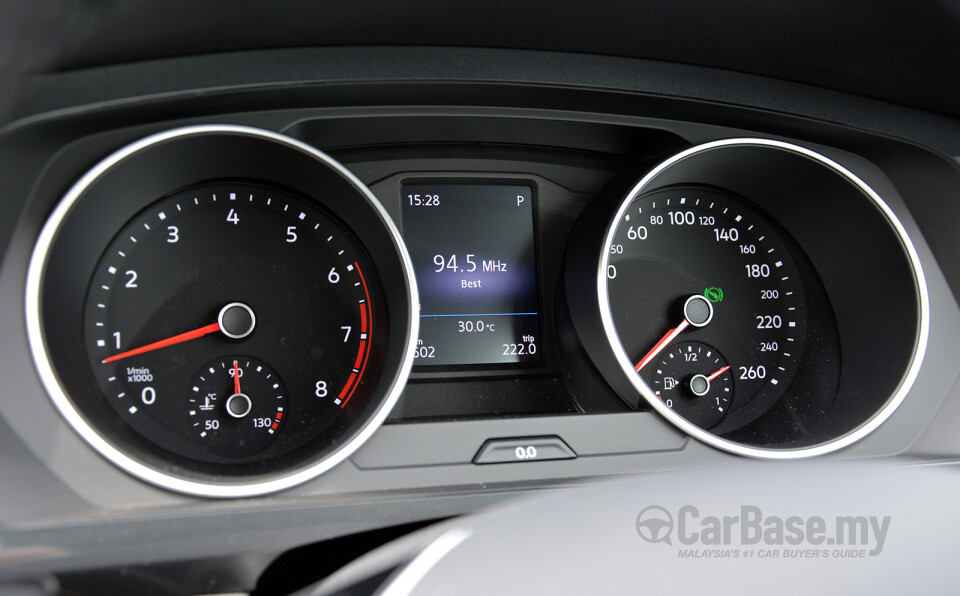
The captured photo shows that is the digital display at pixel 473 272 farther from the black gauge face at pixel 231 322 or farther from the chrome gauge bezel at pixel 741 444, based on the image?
the chrome gauge bezel at pixel 741 444

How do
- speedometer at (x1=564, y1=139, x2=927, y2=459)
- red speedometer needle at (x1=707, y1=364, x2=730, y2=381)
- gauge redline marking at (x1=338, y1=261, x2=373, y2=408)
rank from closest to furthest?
gauge redline marking at (x1=338, y1=261, x2=373, y2=408), speedometer at (x1=564, y1=139, x2=927, y2=459), red speedometer needle at (x1=707, y1=364, x2=730, y2=381)

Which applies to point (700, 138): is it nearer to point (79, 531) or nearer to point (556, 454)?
point (556, 454)

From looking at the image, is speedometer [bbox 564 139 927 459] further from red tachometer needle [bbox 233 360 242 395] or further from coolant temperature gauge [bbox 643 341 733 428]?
red tachometer needle [bbox 233 360 242 395]

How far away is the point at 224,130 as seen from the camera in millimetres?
1983

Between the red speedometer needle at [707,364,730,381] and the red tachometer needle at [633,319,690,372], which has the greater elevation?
the red tachometer needle at [633,319,690,372]

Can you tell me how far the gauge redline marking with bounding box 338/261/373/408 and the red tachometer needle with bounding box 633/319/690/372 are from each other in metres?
0.72

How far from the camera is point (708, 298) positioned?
2.43 m

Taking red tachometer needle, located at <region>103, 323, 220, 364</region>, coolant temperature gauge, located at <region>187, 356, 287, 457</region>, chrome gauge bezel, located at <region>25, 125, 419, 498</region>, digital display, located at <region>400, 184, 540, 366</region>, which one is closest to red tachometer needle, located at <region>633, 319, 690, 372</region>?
digital display, located at <region>400, 184, 540, 366</region>

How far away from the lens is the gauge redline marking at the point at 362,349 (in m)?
2.14

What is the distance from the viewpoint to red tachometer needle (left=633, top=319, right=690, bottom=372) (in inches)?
92.0

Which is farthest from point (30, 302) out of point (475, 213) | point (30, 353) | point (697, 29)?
point (697, 29)

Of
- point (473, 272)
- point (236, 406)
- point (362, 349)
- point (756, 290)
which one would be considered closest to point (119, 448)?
point (236, 406)

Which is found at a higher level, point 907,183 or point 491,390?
point 907,183

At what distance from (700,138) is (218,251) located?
4.14 feet
